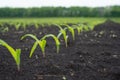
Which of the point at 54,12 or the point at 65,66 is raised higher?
the point at 65,66

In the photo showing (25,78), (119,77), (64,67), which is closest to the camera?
(25,78)

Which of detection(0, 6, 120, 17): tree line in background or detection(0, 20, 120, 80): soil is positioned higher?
detection(0, 20, 120, 80): soil

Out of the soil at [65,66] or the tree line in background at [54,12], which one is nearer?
the soil at [65,66]

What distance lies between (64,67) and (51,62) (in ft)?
0.67

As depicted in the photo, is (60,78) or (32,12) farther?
(32,12)

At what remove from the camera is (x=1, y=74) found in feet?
8.27

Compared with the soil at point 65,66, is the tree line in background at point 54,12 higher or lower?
lower

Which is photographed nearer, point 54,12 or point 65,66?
point 65,66

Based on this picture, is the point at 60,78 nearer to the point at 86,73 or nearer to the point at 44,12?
the point at 86,73

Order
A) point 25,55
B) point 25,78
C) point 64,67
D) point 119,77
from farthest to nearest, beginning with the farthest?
1. point 25,55
2. point 64,67
3. point 119,77
4. point 25,78

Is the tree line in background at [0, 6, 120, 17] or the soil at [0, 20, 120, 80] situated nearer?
the soil at [0, 20, 120, 80]

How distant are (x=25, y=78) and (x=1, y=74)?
8.3 inches
